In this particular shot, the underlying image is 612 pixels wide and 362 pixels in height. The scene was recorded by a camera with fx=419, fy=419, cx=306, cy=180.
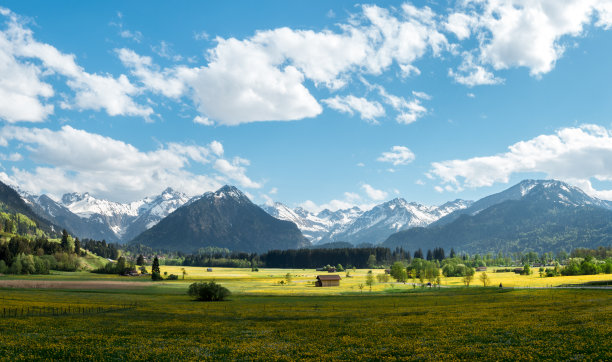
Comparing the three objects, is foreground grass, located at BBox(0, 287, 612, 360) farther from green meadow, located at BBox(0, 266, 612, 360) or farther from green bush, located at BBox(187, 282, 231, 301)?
green bush, located at BBox(187, 282, 231, 301)

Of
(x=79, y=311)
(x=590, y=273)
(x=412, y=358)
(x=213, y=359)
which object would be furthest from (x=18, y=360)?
(x=590, y=273)

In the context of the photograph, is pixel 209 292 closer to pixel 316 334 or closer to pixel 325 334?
pixel 316 334

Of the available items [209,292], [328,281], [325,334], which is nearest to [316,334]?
[325,334]

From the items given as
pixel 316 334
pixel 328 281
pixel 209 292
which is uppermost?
pixel 316 334

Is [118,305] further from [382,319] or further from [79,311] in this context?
[382,319]

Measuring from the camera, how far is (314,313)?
78250mm

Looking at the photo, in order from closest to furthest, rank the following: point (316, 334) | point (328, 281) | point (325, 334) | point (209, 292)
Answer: point (325, 334)
point (316, 334)
point (209, 292)
point (328, 281)

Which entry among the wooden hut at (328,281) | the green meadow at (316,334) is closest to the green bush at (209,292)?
the green meadow at (316,334)

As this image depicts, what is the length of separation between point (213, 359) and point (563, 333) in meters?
38.3

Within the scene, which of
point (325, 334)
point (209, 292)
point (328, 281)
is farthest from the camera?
point (328, 281)

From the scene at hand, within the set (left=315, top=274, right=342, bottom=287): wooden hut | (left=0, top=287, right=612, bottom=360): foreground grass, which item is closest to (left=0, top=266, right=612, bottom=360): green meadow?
(left=0, top=287, right=612, bottom=360): foreground grass

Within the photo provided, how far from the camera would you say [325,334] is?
52469 mm

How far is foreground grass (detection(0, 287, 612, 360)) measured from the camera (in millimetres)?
39594

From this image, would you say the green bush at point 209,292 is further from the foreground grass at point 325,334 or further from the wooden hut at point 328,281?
the wooden hut at point 328,281
